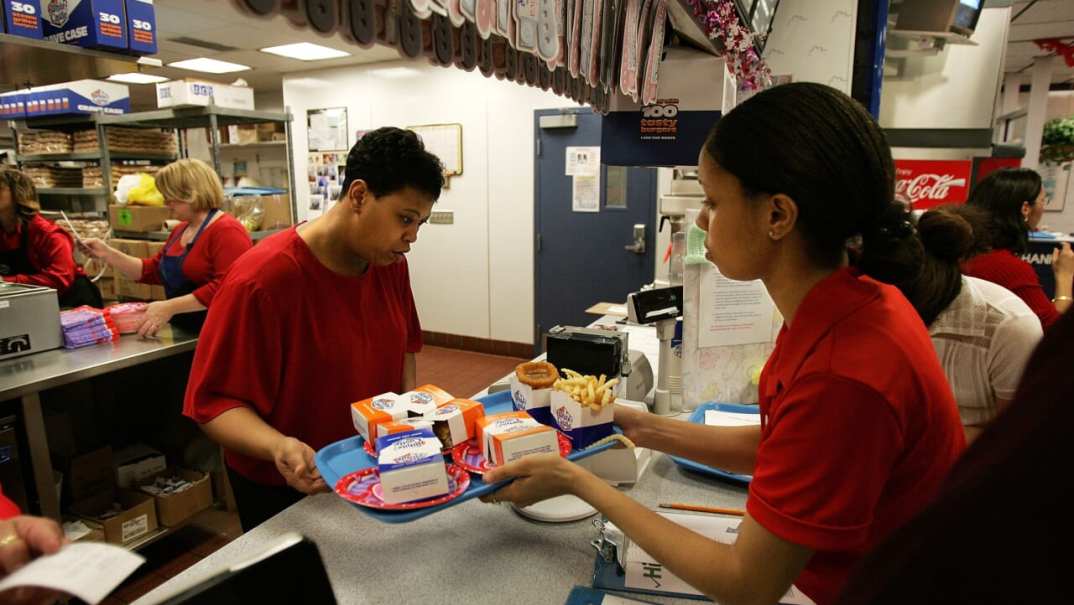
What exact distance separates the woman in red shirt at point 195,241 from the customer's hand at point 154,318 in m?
0.06

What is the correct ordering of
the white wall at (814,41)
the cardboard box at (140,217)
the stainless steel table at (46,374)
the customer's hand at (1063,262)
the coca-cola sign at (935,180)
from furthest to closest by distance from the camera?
1. the cardboard box at (140,217)
2. the coca-cola sign at (935,180)
3. the customer's hand at (1063,262)
4. the white wall at (814,41)
5. the stainless steel table at (46,374)

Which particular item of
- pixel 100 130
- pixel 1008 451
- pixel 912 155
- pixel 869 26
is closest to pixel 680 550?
pixel 1008 451

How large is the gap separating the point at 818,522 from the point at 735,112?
59 centimetres

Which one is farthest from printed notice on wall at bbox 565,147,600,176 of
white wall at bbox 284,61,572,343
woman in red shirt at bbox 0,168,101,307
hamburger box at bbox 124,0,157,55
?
woman in red shirt at bbox 0,168,101,307

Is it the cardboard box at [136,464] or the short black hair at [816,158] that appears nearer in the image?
the short black hair at [816,158]

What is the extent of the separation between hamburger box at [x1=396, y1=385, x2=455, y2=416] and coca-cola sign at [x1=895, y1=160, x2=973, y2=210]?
12.3ft

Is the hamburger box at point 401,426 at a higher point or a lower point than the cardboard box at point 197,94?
lower

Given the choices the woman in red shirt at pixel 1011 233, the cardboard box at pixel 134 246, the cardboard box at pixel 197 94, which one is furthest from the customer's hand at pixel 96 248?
the woman in red shirt at pixel 1011 233

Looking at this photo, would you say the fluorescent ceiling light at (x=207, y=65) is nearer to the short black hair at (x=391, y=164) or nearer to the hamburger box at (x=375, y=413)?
the short black hair at (x=391, y=164)

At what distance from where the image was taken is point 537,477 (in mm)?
1044

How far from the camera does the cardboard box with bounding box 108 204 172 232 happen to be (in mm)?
4117

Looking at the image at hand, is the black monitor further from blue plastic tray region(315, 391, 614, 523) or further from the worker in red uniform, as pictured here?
blue plastic tray region(315, 391, 614, 523)

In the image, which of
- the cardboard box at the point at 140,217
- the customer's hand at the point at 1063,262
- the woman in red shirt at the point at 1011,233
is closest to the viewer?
the woman in red shirt at the point at 1011,233

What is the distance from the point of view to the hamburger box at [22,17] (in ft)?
7.89
